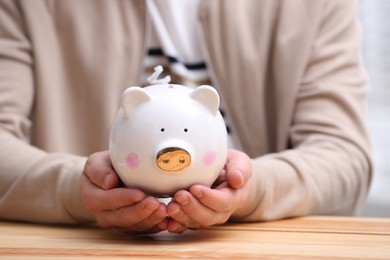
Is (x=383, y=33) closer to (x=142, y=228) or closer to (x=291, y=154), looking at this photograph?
(x=291, y=154)

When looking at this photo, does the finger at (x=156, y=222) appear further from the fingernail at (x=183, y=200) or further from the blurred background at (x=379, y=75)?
the blurred background at (x=379, y=75)

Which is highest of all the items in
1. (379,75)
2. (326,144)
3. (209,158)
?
(209,158)

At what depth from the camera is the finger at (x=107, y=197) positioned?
0.67 m

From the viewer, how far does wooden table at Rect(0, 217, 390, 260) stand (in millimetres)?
655

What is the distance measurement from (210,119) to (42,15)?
580 mm

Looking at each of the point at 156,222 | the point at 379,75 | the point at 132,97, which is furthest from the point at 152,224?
the point at 379,75

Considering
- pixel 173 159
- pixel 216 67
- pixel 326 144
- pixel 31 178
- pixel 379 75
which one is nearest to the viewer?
Result: pixel 173 159

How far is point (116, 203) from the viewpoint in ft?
2.26

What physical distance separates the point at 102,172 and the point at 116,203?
0.13 feet

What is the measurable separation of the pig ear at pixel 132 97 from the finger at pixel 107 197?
7 centimetres

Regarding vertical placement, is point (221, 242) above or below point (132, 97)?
below

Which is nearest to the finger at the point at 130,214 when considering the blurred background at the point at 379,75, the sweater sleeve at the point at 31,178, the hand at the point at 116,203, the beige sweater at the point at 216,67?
the hand at the point at 116,203

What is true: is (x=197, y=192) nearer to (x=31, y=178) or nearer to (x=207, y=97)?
(x=207, y=97)

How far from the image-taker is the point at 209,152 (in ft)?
2.19
